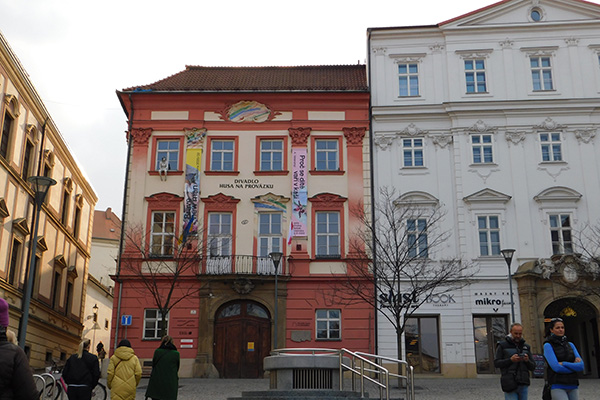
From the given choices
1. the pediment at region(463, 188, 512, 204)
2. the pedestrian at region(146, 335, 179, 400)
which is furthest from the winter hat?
the pediment at region(463, 188, 512, 204)

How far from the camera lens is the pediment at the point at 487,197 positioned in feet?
96.1

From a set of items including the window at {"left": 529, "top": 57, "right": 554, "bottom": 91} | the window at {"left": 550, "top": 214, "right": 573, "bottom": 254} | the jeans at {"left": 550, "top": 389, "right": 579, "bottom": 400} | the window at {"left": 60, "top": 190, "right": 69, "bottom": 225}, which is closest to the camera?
the jeans at {"left": 550, "top": 389, "right": 579, "bottom": 400}

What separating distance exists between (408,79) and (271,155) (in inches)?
293

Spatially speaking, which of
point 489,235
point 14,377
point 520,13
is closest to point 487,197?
point 489,235

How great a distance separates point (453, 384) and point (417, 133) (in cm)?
1168

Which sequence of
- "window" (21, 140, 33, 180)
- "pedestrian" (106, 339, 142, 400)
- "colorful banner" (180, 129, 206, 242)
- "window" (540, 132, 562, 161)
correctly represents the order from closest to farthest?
"pedestrian" (106, 339, 142, 400), "colorful banner" (180, 129, 206, 242), "window" (21, 140, 33, 180), "window" (540, 132, 562, 161)

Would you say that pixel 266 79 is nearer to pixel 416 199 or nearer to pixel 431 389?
pixel 416 199

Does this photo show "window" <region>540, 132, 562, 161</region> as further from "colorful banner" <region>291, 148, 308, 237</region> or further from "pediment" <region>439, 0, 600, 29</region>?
"colorful banner" <region>291, 148, 308, 237</region>

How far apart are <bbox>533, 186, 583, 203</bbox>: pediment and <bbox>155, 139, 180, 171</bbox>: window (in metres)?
16.0

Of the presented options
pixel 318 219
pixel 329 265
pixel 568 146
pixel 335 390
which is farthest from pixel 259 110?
pixel 335 390

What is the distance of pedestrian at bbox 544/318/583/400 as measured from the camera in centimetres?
938

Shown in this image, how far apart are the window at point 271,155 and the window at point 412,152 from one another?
18.4 ft

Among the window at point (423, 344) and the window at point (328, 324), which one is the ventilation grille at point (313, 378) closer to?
the window at point (328, 324)

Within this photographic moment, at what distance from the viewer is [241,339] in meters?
28.2
